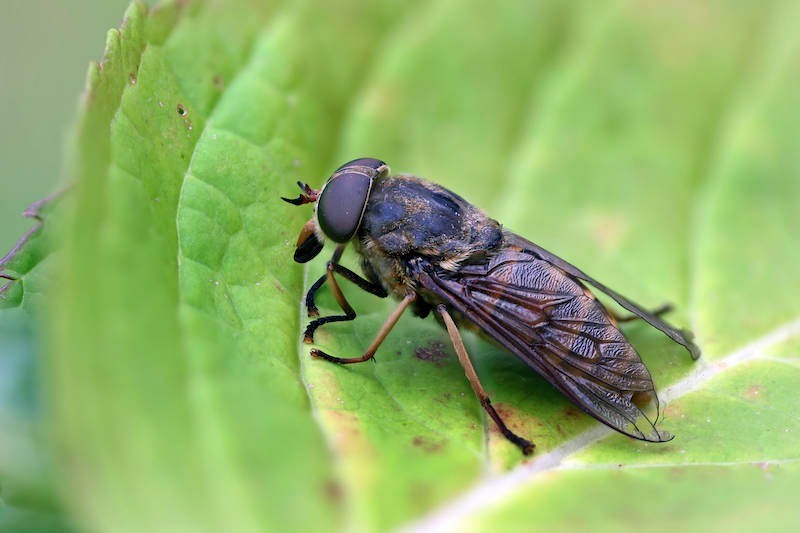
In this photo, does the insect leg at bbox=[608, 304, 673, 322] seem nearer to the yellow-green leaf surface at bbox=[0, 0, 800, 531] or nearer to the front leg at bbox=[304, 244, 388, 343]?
the yellow-green leaf surface at bbox=[0, 0, 800, 531]

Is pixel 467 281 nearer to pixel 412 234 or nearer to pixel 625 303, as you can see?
pixel 412 234

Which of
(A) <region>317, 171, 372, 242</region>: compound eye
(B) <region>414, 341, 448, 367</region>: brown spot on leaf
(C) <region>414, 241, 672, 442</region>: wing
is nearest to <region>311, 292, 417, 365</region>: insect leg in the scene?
(C) <region>414, 241, 672, 442</region>: wing

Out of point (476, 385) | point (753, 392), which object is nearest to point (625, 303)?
point (753, 392)

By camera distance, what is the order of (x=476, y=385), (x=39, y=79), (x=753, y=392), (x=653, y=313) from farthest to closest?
(x=39, y=79) → (x=653, y=313) → (x=753, y=392) → (x=476, y=385)

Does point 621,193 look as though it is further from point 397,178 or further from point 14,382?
point 14,382

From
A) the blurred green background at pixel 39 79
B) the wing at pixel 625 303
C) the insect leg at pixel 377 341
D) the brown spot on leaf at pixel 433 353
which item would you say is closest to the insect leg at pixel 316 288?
the insect leg at pixel 377 341

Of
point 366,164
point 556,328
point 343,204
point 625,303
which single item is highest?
point 366,164

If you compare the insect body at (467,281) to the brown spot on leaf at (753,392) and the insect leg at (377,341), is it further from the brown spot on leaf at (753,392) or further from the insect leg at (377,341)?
the brown spot on leaf at (753,392)

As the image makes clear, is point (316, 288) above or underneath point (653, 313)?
underneath
